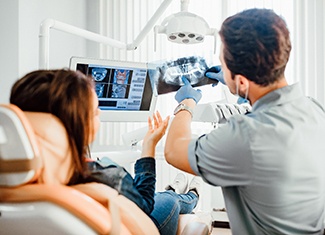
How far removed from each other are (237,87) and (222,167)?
263mm

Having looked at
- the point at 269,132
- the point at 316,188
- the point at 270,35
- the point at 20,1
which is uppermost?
the point at 20,1

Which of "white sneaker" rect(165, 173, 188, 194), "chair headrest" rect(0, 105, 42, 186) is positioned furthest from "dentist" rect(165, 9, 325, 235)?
"white sneaker" rect(165, 173, 188, 194)

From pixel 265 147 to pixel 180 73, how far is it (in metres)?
0.68

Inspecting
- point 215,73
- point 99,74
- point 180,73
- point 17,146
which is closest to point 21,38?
point 99,74

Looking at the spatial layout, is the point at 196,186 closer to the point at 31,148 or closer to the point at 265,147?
the point at 265,147

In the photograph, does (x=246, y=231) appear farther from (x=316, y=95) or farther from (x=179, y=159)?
(x=316, y=95)

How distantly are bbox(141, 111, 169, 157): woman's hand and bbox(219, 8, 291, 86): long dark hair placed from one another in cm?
37

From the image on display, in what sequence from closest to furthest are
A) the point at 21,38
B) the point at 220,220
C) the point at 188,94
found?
the point at 188,94, the point at 220,220, the point at 21,38

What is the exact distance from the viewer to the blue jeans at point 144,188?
1041mm

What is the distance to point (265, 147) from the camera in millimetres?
1021

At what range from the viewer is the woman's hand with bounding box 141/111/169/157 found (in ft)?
4.28

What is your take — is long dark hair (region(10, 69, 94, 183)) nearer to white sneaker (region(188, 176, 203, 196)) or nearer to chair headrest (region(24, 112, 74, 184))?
chair headrest (region(24, 112, 74, 184))

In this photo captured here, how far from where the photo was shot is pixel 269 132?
1025 mm

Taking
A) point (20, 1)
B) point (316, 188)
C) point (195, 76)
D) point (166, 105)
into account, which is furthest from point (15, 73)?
point (316, 188)
